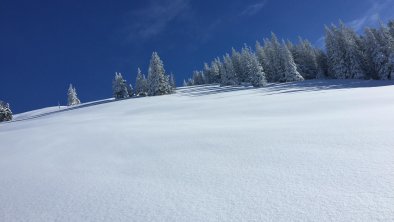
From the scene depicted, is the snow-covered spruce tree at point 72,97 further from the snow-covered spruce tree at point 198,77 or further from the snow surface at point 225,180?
the snow surface at point 225,180

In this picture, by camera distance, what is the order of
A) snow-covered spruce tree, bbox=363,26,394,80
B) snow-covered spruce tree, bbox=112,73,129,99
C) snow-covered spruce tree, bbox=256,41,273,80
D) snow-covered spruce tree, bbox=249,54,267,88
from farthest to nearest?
1. snow-covered spruce tree, bbox=256,41,273,80
2. snow-covered spruce tree, bbox=112,73,129,99
3. snow-covered spruce tree, bbox=249,54,267,88
4. snow-covered spruce tree, bbox=363,26,394,80

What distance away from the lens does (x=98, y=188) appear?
601cm

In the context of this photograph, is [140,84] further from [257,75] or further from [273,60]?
[273,60]

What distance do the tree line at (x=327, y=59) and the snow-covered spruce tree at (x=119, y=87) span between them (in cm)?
2511

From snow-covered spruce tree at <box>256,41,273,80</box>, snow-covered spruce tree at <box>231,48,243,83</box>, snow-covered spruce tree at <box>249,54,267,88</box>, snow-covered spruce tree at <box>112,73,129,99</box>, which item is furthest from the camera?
snow-covered spruce tree at <box>231,48,243,83</box>

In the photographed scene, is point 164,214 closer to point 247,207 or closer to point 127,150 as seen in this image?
point 247,207

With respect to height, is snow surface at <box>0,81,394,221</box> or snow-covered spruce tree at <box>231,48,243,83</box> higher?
snow-covered spruce tree at <box>231,48,243,83</box>

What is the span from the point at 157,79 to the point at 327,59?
42.3 m

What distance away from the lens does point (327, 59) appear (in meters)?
72.9

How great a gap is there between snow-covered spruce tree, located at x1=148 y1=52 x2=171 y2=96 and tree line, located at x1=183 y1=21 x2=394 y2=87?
18517 mm

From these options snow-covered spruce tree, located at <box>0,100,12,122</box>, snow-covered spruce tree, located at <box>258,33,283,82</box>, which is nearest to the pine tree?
snow-covered spruce tree, located at <box>258,33,283,82</box>

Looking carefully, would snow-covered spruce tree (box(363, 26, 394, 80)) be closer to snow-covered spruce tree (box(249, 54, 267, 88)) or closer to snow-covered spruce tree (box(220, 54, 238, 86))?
snow-covered spruce tree (box(249, 54, 267, 88))

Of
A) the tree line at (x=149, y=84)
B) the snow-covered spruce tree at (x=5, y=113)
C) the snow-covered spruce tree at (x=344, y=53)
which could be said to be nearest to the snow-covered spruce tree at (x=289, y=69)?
the snow-covered spruce tree at (x=344, y=53)

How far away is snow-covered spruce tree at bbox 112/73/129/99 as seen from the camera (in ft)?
220
